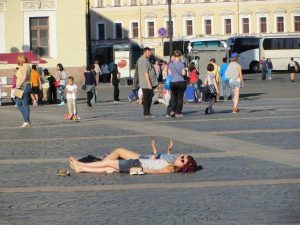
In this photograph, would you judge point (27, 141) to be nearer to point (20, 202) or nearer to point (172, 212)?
point (20, 202)

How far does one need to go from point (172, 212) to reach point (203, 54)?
29.3 m

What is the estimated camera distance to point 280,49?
3268 inches

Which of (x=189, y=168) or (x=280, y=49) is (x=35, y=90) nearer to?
(x=189, y=168)

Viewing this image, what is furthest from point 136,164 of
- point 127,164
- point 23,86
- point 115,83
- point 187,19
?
point 187,19

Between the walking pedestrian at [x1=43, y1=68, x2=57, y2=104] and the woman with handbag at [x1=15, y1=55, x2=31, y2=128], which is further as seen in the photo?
the walking pedestrian at [x1=43, y1=68, x2=57, y2=104]

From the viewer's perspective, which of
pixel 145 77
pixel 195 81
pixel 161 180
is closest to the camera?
pixel 161 180

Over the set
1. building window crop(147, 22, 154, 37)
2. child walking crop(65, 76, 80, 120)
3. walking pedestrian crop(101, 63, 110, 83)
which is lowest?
child walking crop(65, 76, 80, 120)

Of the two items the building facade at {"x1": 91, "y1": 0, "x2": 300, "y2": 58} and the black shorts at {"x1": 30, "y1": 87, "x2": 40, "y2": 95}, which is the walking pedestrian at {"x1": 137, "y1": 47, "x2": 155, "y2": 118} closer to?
the black shorts at {"x1": 30, "y1": 87, "x2": 40, "y2": 95}

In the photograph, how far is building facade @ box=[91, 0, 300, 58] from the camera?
10062cm

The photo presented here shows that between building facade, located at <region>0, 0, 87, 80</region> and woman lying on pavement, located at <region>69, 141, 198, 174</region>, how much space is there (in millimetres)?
39375

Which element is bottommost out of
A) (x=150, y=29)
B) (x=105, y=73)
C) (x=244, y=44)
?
(x=105, y=73)

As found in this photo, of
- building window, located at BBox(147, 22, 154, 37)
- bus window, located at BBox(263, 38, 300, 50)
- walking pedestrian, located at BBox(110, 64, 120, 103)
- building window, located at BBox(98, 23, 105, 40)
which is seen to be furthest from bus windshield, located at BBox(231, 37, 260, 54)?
walking pedestrian, located at BBox(110, 64, 120, 103)

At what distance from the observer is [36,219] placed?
900 cm

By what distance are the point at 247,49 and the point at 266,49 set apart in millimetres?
1689
